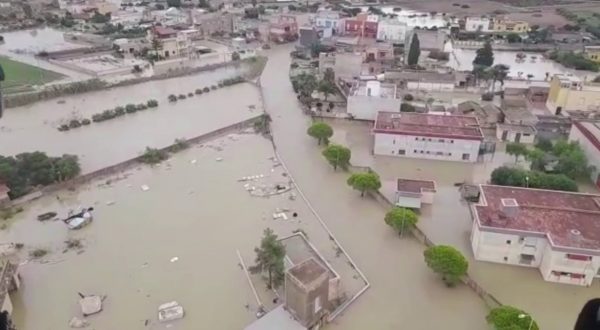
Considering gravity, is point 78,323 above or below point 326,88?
below

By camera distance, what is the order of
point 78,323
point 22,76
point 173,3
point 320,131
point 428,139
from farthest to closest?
point 173,3 < point 22,76 < point 320,131 < point 428,139 < point 78,323

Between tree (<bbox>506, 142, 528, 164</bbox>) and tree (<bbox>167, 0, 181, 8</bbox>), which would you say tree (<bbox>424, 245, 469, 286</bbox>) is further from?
tree (<bbox>167, 0, 181, 8</bbox>)

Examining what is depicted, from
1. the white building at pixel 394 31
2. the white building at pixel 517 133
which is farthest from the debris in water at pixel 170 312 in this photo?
the white building at pixel 394 31

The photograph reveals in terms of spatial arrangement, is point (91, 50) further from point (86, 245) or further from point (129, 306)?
point (129, 306)

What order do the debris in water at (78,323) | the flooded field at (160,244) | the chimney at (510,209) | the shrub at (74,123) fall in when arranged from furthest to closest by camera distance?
the shrub at (74,123) < the chimney at (510,209) < the flooded field at (160,244) < the debris in water at (78,323)

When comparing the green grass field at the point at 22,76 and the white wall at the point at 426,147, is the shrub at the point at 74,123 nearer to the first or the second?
the green grass field at the point at 22,76

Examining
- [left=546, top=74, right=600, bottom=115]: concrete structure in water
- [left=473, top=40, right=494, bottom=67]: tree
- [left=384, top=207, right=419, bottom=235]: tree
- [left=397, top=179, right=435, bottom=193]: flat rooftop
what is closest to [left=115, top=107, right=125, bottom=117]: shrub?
[left=397, top=179, right=435, bottom=193]: flat rooftop

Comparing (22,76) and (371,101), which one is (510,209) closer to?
(371,101)

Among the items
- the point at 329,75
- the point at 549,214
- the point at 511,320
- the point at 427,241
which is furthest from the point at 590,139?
the point at 329,75
